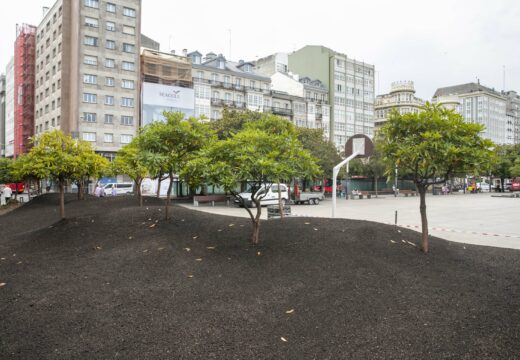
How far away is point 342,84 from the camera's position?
77.1 m

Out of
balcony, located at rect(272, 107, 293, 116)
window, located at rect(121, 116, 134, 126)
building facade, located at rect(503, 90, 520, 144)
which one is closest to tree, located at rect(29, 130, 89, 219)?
window, located at rect(121, 116, 134, 126)

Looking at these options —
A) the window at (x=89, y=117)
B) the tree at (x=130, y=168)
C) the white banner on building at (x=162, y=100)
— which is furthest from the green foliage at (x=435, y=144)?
the window at (x=89, y=117)

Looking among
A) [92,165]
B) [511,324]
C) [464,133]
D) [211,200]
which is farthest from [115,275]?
[211,200]

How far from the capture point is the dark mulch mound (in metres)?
4.71

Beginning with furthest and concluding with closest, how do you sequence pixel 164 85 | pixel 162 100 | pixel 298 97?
pixel 298 97, pixel 164 85, pixel 162 100

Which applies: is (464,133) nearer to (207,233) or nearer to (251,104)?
(207,233)

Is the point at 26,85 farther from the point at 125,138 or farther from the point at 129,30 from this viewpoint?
the point at 125,138

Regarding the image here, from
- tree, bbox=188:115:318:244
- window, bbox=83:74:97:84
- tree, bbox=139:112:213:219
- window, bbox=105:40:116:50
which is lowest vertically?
tree, bbox=188:115:318:244

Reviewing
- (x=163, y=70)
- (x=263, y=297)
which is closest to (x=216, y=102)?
(x=163, y=70)

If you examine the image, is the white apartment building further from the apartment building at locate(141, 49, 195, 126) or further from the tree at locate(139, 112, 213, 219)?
the tree at locate(139, 112, 213, 219)

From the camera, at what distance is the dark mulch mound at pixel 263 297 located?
4.71 metres

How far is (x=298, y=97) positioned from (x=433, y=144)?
206 ft

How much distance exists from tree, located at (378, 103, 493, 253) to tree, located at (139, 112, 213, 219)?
19.7 ft

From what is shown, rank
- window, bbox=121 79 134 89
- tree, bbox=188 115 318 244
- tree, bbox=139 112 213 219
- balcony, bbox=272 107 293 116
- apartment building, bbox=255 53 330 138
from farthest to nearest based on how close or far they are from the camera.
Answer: apartment building, bbox=255 53 330 138, balcony, bbox=272 107 293 116, window, bbox=121 79 134 89, tree, bbox=139 112 213 219, tree, bbox=188 115 318 244
